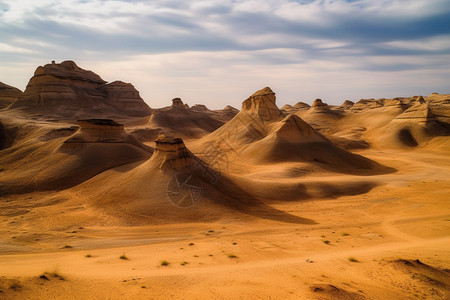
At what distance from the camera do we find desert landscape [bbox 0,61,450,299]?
5.93m

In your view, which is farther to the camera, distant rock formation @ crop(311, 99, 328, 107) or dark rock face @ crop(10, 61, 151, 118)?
distant rock formation @ crop(311, 99, 328, 107)

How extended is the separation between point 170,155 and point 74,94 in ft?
127

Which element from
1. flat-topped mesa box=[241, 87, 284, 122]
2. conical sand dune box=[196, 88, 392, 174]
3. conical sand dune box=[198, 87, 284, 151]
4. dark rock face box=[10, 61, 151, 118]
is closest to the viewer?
conical sand dune box=[196, 88, 392, 174]

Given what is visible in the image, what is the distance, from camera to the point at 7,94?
Result: 1923 inches

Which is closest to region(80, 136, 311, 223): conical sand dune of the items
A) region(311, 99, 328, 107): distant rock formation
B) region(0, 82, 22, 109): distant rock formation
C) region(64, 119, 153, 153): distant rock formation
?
region(64, 119, 153, 153): distant rock formation

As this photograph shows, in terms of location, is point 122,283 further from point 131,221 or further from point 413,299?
point 131,221

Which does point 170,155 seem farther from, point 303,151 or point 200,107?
point 200,107

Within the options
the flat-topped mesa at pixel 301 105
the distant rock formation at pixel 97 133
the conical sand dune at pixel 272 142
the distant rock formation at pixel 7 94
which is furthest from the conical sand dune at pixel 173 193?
the flat-topped mesa at pixel 301 105

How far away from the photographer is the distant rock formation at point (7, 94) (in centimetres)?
4703

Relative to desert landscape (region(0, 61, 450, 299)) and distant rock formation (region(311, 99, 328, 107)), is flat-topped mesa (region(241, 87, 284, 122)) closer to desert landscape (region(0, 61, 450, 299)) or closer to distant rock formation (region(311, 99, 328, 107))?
desert landscape (region(0, 61, 450, 299))

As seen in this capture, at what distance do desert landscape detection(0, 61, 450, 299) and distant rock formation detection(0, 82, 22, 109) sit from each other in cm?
1883

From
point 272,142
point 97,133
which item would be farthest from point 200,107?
point 97,133

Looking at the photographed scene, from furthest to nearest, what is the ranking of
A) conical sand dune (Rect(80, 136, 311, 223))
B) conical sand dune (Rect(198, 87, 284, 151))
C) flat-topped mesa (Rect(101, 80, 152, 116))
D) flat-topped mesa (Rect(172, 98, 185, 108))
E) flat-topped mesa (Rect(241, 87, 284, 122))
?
1. flat-topped mesa (Rect(172, 98, 185, 108))
2. flat-topped mesa (Rect(101, 80, 152, 116))
3. flat-topped mesa (Rect(241, 87, 284, 122))
4. conical sand dune (Rect(198, 87, 284, 151))
5. conical sand dune (Rect(80, 136, 311, 223))

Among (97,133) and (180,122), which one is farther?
(180,122)
